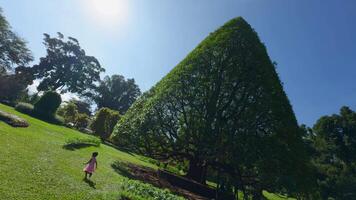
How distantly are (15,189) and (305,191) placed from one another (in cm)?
1395

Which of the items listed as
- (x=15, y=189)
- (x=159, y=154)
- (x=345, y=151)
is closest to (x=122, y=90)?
(x=345, y=151)

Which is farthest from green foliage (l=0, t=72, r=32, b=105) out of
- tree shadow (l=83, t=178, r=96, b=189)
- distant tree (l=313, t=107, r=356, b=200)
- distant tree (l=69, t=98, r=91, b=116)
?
distant tree (l=313, t=107, r=356, b=200)

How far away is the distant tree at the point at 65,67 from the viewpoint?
66312mm

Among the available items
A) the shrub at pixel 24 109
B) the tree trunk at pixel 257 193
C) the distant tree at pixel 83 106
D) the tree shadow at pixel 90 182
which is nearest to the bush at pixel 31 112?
the shrub at pixel 24 109

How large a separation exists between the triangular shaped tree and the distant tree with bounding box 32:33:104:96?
5294cm

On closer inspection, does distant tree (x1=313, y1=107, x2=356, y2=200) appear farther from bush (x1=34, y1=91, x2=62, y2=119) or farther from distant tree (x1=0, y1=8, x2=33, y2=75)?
distant tree (x1=0, y1=8, x2=33, y2=75)

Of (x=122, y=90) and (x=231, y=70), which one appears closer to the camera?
(x=231, y=70)

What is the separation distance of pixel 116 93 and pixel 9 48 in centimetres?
3684

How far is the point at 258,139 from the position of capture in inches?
641

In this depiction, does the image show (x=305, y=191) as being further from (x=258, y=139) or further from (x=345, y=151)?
(x=345, y=151)

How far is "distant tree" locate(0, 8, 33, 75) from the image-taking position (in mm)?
50500

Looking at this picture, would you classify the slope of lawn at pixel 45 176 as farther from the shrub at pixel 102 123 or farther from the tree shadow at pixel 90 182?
the shrub at pixel 102 123

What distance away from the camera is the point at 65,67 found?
222ft

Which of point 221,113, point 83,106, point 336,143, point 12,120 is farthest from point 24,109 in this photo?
point 336,143
